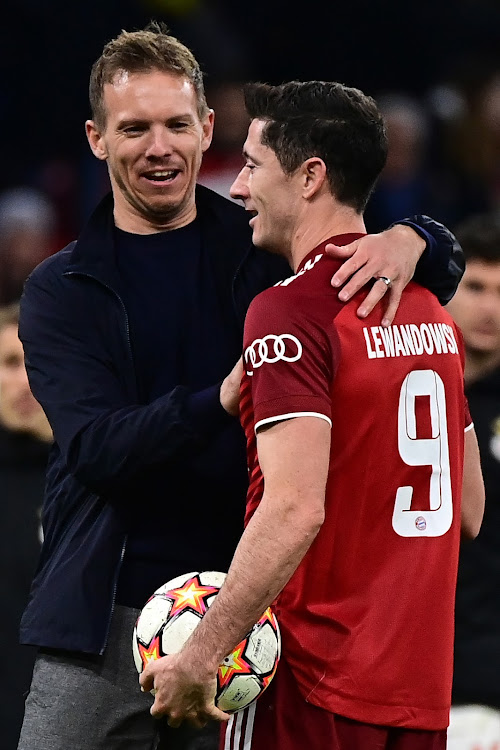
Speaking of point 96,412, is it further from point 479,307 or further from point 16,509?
point 479,307

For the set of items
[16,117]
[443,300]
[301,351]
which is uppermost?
[16,117]

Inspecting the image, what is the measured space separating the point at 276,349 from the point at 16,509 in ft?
9.01

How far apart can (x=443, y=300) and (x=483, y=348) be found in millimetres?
1967

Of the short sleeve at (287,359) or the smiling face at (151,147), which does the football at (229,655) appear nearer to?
the short sleeve at (287,359)

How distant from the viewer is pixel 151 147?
3.36 metres

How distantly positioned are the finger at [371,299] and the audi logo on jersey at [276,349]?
0.19 meters

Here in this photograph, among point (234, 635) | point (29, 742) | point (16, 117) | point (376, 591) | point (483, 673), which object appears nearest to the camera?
point (234, 635)

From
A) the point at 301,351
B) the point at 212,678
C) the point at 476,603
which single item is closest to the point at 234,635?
the point at 212,678

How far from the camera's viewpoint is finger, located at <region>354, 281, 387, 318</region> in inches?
106

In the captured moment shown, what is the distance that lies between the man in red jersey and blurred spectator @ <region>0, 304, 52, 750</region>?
88.8 inches

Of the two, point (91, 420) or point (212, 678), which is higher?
point (91, 420)

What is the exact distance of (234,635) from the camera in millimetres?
2557

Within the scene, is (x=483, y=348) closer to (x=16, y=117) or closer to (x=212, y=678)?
(x=212, y=678)

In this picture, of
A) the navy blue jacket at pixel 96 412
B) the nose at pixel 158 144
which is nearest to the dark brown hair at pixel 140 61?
the nose at pixel 158 144
